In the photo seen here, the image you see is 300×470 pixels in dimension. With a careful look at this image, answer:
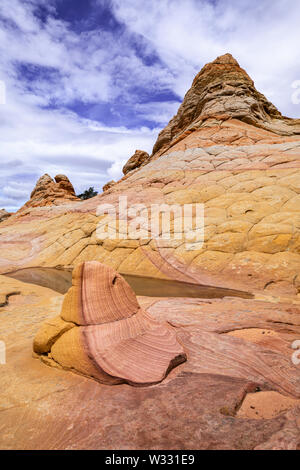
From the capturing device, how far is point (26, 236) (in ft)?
30.8

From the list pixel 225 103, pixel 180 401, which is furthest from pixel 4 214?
pixel 180 401

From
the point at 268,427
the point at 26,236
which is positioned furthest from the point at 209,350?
the point at 26,236

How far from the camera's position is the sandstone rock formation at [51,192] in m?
22.0

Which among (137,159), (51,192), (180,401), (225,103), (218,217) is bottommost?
(180,401)

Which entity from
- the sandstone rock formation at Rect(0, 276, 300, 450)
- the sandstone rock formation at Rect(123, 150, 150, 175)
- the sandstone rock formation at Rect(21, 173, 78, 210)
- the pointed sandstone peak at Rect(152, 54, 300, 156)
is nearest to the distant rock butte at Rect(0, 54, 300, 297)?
the pointed sandstone peak at Rect(152, 54, 300, 156)

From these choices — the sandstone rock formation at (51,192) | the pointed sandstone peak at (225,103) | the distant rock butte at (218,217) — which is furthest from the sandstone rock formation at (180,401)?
the sandstone rock formation at (51,192)

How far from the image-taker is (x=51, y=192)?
2302 centimetres

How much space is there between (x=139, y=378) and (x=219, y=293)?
3004mm

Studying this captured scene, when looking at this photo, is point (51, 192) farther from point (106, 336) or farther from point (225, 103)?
point (106, 336)

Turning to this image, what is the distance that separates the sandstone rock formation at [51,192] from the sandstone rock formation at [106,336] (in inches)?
817

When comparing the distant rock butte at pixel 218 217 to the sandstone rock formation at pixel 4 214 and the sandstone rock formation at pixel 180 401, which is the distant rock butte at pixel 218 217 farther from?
the sandstone rock formation at pixel 4 214

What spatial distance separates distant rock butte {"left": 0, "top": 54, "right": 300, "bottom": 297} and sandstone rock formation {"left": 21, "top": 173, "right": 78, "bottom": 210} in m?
12.8

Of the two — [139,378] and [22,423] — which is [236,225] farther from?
[22,423]

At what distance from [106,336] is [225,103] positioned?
1454cm
